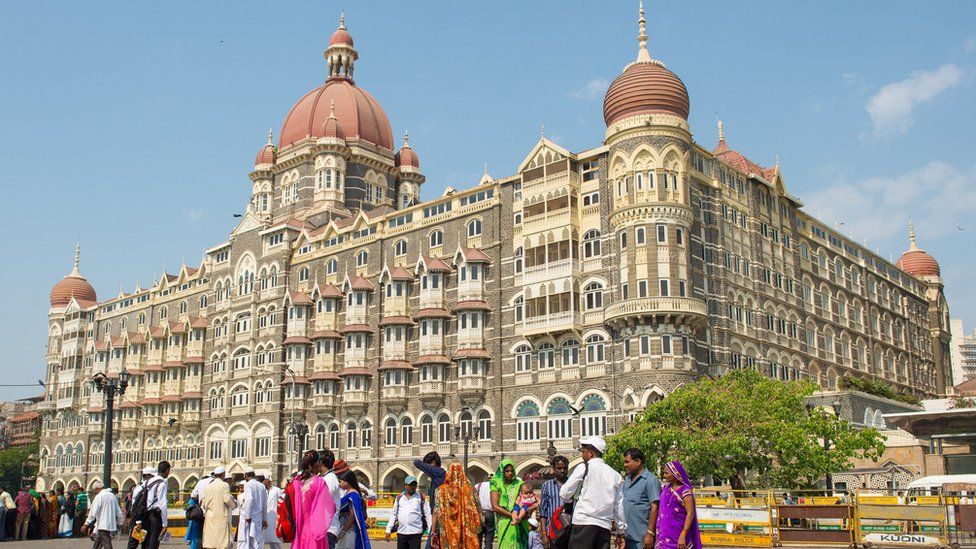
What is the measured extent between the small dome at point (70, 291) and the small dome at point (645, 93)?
59.3 m

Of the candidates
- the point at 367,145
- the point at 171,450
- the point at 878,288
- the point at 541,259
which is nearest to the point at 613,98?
the point at 541,259

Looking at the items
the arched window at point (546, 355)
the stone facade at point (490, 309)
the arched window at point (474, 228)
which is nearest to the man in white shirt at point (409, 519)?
the stone facade at point (490, 309)

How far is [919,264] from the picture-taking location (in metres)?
79.7

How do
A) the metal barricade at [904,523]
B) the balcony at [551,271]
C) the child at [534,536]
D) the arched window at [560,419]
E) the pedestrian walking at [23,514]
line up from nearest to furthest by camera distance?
the child at [534,536]
the metal barricade at [904,523]
the pedestrian walking at [23,514]
the arched window at [560,419]
the balcony at [551,271]

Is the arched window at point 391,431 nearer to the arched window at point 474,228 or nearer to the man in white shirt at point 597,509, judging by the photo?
the arched window at point 474,228

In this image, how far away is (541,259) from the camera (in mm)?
48594

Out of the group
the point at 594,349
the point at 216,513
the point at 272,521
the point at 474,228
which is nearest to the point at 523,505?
the point at 272,521

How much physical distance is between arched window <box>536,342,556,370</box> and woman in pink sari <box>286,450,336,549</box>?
3648 cm

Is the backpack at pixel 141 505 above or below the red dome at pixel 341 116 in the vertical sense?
below

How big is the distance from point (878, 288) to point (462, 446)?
114 ft

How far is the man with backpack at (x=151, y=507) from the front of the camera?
1642cm

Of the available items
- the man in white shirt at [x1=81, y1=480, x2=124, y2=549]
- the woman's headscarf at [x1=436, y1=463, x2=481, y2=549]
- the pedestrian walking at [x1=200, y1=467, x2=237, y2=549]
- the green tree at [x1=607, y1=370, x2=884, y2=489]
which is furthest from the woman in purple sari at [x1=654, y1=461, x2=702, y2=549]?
the green tree at [x1=607, y1=370, x2=884, y2=489]

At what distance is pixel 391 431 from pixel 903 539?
36.0 meters

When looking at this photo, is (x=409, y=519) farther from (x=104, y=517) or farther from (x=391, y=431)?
(x=391, y=431)
